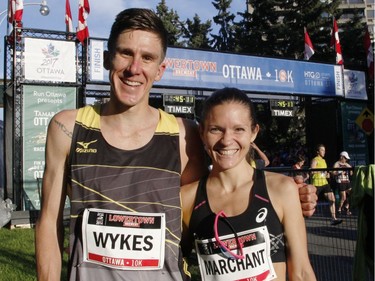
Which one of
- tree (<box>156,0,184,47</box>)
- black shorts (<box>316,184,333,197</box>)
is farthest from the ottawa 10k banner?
tree (<box>156,0,184,47</box>)

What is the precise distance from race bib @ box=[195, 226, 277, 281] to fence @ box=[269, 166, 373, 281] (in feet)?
9.65

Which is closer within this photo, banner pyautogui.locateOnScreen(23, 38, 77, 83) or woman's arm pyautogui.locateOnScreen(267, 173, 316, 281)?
woman's arm pyautogui.locateOnScreen(267, 173, 316, 281)

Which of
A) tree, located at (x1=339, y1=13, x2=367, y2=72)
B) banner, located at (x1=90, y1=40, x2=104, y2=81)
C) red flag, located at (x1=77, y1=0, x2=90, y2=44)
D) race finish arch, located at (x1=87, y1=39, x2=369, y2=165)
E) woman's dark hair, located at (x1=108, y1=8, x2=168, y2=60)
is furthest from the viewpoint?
tree, located at (x1=339, y1=13, x2=367, y2=72)

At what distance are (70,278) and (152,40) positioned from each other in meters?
1.12

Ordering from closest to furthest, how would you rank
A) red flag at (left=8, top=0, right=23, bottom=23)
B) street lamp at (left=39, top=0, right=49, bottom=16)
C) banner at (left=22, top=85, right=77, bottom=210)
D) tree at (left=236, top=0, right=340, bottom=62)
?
banner at (left=22, top=85, right=77, bottom=210) < red flag at (left=8, top=0, right=23, bottom=23) < street lamp at (left=39, top=0, right=49, bottom=16) < tree at (left=236, top=0, right=340, bottom=62)

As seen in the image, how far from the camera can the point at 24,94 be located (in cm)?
1081

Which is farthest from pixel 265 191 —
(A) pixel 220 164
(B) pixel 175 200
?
(B) pixel 175 200

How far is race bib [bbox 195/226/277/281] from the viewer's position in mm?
2084

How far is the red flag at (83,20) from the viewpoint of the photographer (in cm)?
1134

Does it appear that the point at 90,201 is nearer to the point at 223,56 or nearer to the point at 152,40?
the point at 152,40

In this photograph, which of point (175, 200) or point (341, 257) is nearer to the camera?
point (175, 200)

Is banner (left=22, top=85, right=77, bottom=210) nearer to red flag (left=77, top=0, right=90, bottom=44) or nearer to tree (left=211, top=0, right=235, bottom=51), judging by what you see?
red flag (left=77, top=0, right=90, bottom=44)

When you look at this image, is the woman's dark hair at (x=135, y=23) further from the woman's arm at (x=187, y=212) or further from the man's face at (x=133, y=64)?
the woman's arm at (x=187, y=212)

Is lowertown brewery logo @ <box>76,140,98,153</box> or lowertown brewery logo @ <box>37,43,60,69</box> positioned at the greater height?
lowertown brewery logo @ <box>37,43,60,69</box>
